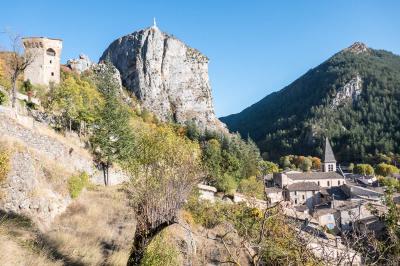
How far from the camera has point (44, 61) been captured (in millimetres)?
46281

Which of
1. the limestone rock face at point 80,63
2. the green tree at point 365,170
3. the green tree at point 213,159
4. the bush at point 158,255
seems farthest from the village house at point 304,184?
the bush at point 158,255

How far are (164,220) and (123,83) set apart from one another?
83284mm

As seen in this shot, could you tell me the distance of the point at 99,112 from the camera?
1242 inches

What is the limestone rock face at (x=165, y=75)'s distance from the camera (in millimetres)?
86250

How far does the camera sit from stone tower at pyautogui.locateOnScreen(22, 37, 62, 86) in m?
45.3

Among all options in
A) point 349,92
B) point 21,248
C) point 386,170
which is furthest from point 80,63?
point 349,92

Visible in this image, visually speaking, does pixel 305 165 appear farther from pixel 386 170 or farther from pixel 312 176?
pixel 312 176

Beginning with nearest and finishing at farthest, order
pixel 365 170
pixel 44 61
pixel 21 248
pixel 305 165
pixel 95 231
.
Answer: pixel 21 248
pixel 95 231
pixel 44 61
pixel 365 170
pixel 305 165

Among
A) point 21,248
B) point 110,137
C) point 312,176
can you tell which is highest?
point 110,137

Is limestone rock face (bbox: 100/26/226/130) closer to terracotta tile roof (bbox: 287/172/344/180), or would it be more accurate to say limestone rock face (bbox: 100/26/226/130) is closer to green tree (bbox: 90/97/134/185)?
terracotta tile roof (bbox: 287/172/344/180)

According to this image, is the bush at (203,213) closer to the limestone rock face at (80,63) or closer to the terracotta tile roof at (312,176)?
the terracotta tile roof at (312,176)

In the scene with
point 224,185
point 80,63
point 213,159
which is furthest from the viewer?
point 80,63

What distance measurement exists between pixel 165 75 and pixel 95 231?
79.9m

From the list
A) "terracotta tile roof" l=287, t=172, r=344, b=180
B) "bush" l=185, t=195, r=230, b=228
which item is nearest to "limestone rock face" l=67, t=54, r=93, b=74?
"terracotta tile roof" l=287, t=172, r=344, b=180
